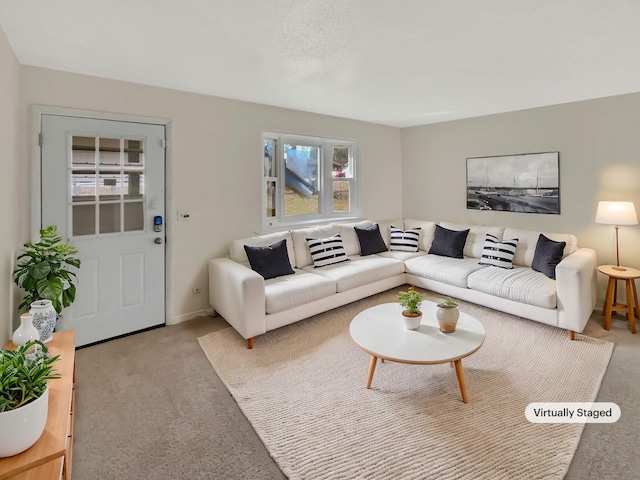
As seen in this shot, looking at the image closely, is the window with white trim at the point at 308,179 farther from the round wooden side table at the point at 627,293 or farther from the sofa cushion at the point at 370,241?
the round wooden side table at the point at 627,293

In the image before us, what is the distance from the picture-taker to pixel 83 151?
2834mm

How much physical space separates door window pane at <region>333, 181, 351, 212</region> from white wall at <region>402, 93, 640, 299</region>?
1394 millimetres

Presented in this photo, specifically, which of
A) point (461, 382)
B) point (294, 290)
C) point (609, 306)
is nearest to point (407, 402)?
point (461, 382)

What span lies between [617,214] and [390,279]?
231cm

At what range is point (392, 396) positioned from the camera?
2219 mm

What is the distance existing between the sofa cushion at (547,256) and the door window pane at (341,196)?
2.48m

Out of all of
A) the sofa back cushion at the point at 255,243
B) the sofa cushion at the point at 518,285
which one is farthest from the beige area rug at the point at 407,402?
the sofa back cushion at the point at 255,243

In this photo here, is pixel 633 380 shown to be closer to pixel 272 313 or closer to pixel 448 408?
pixel 448 408

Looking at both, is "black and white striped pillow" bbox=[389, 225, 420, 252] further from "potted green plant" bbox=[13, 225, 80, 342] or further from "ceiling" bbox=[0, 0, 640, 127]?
"potted green plant" bbox=[13, 225, 80, 342]

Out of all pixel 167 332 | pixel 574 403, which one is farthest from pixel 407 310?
pixel 167 332

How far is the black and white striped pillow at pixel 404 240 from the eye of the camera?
465cm

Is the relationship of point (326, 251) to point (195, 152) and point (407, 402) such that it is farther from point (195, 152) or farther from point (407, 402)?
point (407, 402)

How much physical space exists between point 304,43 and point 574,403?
2.87 metres

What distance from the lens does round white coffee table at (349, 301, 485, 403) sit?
210 centimetres
